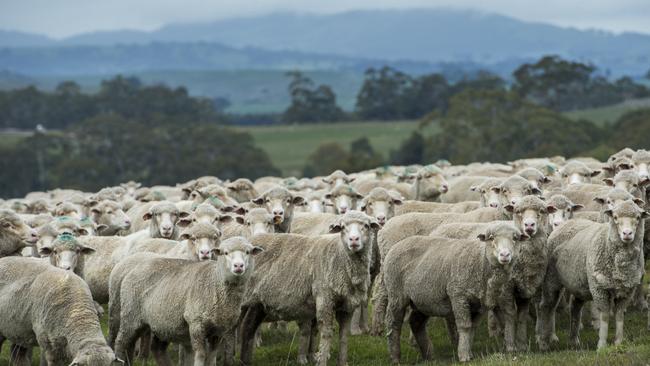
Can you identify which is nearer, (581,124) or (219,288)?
(219,288)

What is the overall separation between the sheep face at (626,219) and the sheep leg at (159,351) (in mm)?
5031

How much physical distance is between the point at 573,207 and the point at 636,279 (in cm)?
193

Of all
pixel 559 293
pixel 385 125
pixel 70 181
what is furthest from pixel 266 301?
pixel 385 125

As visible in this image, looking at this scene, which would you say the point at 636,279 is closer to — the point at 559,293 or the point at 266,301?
the point at 559,293

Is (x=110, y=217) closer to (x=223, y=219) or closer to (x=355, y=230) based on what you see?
(x=223, y=219)

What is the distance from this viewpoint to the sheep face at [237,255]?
1012cm

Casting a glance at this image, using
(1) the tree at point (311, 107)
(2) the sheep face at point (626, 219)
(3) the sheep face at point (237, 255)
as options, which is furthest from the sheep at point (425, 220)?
(1) the tree at point (311, 107)

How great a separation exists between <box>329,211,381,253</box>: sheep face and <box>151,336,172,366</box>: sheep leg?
Answer: 2.26 meters

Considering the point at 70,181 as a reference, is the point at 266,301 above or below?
above

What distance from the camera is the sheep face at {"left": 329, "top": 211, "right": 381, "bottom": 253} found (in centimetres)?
1092

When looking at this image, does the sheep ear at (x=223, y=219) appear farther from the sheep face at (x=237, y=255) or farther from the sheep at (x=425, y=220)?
the sheep face at (x=237, y=255)

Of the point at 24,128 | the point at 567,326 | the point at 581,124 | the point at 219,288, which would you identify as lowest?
the point at 24,128

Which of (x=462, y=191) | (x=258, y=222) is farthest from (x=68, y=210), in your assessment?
(x=462, y=191)

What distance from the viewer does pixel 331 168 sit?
2579 inches
